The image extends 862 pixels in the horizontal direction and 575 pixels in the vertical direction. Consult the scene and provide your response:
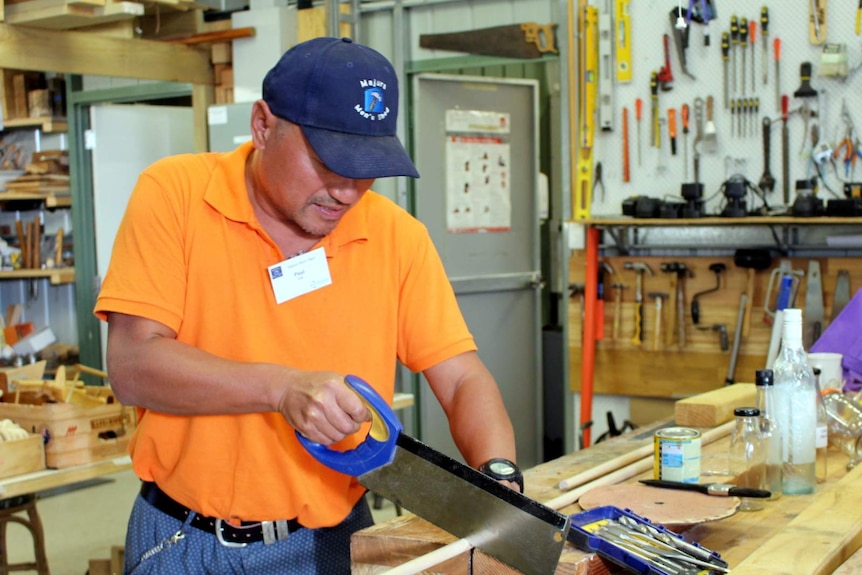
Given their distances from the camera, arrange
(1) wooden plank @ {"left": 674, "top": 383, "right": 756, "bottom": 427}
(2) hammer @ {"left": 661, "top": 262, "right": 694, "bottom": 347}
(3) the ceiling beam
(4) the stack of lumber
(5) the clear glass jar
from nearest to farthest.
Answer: (5) the clear glass jar → (1) wooden plank @ {"left": 674, "top": 383, "right": 756, "bottom": 427} → (4) the stack of lumber → (3) the ceiling beam → (2) hammer @ {"left": 661, "top": 262, "right": 694, "bottom": 347}

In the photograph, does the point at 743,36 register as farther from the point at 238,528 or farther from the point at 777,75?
the point at 238,528

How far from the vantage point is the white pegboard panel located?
4469 mm

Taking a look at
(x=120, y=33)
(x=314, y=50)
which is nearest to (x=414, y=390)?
(x=120, y=33)

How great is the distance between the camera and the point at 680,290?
15.6 ft

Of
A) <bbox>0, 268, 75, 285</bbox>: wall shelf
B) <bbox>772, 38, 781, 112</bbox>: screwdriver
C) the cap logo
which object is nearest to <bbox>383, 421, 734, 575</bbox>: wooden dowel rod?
the cap logo

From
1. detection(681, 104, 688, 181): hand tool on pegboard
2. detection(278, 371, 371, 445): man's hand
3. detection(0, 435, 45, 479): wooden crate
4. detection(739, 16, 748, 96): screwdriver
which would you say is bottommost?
detection(0, 435, 45, 479): wooden crate

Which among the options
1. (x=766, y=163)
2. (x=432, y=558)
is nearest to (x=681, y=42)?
(x=766, y=163)

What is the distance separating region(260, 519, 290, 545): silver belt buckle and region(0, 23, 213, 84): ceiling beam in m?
2.80

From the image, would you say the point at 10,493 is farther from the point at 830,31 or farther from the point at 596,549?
the point at 830,31

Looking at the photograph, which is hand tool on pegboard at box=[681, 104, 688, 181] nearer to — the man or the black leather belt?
the man

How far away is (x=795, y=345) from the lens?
208 centimetres

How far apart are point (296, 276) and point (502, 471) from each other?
1.68 ft

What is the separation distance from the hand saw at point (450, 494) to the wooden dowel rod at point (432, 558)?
2cm

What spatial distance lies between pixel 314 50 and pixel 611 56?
11.0ft
